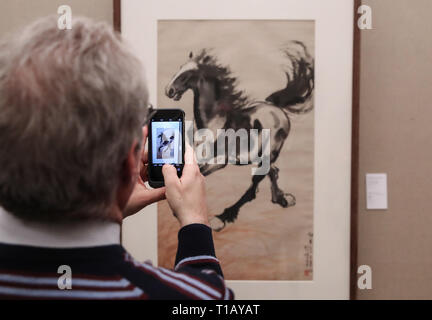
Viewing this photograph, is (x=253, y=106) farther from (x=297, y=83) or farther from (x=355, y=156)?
(x=355, y=156)

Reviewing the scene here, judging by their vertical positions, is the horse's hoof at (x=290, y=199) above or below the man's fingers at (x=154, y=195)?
below

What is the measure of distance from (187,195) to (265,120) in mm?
533

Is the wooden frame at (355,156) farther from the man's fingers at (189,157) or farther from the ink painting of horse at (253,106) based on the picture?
the man's fingers at (189,157)

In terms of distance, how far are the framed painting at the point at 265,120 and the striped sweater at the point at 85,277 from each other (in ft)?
2.41

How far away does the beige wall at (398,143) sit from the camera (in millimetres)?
1249

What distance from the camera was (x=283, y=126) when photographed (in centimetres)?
123

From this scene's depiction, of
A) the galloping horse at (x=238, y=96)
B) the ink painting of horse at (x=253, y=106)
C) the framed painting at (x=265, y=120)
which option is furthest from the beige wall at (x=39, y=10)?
the galloping horse at (x=238, y=96)

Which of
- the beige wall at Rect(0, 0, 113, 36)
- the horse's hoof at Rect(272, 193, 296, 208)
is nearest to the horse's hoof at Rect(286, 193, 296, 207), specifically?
the horse's hoof at Rect(272, 193, 296, 208)

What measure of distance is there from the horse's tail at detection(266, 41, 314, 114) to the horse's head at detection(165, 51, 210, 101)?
0.22m

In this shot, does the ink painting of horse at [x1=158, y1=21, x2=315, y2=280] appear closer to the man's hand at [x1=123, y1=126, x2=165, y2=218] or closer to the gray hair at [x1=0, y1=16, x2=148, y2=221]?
the man's hand at [x1=123, y1=126, x2=165, y2=218]

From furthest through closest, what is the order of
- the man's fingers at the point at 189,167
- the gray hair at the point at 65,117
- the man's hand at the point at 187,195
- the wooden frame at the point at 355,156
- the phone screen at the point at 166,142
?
the wooden frame at the point at 355,156 → the phone screen at the point at 166,142 → the man's fingers at the point at 189,167 → the man's hand at the point at 187,195 → the gray hair at the point at 65,117

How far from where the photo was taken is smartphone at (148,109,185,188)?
3.03 ft

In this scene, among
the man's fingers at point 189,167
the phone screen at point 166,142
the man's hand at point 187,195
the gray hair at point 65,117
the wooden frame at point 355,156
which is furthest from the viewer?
the wooden frame at point 355,156

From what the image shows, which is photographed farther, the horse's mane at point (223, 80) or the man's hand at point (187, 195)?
the horse's mane at point (223, 80)
